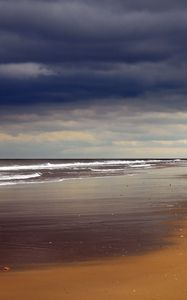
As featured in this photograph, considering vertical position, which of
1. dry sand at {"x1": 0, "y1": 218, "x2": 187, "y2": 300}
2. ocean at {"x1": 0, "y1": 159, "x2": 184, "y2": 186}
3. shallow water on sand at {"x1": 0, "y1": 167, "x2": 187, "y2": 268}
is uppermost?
ocean at {"x1": 0, "y1": 159, "x2": 184, "y2": 186}

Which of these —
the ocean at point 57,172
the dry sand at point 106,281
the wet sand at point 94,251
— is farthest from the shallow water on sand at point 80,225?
the ocean at point 57,172

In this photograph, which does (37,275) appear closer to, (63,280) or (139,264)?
(63,280)

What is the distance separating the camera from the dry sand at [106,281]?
6453 millimetres

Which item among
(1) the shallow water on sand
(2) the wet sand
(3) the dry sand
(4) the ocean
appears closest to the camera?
(3) the dry sand

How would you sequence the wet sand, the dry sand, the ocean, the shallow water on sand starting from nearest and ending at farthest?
the dry sand, the wet sand, the shallow water on sand, the ocean

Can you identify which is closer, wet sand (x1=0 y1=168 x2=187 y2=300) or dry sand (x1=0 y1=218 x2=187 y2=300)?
dry sand (x1=0 y1=218 x2=187 y2=300)

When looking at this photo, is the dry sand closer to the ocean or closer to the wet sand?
the wet sand

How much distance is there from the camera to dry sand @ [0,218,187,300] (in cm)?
645

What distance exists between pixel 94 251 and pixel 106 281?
82.5 inches

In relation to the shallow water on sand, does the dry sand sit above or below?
below

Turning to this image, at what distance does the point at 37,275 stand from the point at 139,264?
1.72 metres

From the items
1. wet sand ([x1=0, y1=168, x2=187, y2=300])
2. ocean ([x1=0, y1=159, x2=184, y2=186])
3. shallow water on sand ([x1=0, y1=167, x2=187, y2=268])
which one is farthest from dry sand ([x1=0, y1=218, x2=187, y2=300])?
ocean ([x1=0, y1=159, x2=184, y2=186])

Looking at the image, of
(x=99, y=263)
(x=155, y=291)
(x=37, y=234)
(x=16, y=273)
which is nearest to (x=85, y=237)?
(x=37, y=234)

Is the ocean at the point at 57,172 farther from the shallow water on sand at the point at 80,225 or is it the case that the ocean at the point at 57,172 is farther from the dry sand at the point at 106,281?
the dry sand at the point at 106,281
